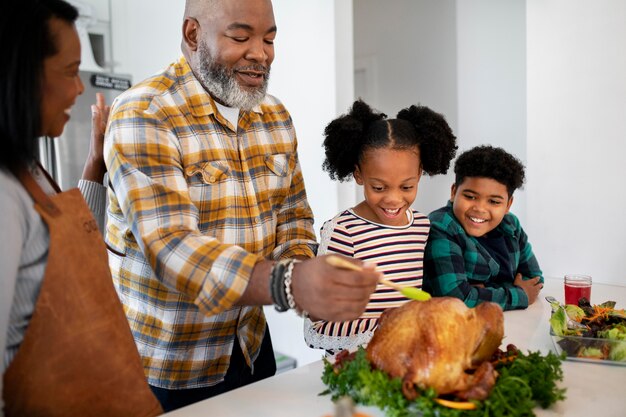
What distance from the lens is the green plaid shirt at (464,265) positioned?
6.25 ft

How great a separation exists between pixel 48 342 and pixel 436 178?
339 cm

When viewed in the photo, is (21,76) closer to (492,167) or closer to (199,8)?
(199,8)

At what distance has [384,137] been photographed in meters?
1.82

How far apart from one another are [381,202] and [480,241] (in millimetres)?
557

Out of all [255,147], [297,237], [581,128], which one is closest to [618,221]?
[581,128]

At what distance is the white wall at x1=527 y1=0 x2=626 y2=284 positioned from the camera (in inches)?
99.5

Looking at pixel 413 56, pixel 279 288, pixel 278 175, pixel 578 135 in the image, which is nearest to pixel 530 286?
pixel 578 135

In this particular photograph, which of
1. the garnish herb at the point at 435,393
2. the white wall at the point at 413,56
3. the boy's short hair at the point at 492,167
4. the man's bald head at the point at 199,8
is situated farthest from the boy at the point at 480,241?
the white wall at the point at 413,56

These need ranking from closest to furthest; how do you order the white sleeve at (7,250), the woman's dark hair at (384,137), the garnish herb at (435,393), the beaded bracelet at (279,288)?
the white sleeve at (7,250)
the garnish herb at (435,393)
the beaded bracelet at (279,288)
the woman's dark hair at (384,137)

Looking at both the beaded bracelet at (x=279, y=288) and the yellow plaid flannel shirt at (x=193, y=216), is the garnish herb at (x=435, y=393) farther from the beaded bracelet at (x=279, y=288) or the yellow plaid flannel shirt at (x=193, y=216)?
the yellow plaid flannel shirt at (x=193, y=216)

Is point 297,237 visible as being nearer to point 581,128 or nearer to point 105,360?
point 105,360

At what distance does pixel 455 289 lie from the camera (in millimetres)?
1893

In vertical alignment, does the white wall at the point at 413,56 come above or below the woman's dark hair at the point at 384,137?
above

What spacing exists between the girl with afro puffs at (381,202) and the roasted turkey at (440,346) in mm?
412
